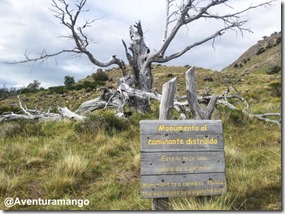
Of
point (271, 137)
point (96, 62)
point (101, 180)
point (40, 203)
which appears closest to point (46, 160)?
point (101, 180)

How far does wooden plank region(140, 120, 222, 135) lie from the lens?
4656 millimetres

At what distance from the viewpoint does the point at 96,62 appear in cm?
1217

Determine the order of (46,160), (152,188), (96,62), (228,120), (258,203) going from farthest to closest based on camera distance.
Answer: (96,62)
(228,120)
(46,160)
(258,203)
(152,188)

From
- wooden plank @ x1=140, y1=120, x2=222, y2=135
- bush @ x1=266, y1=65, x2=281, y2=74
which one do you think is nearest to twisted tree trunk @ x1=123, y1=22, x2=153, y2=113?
wooden plank @ x1=140, y1=120, x2=222, y2=135

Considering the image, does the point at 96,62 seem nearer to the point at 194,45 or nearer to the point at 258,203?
the point at 194,45

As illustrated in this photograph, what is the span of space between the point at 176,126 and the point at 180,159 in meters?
0.40

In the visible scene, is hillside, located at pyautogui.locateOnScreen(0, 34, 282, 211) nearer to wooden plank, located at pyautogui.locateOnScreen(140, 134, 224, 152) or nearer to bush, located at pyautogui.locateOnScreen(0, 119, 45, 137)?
bush, located at pyautogui.locateOnScreen(0, 119, 45, 137)

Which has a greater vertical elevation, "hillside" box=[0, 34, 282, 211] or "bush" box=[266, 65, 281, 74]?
"bush" box=[266, 65, 281, 74]

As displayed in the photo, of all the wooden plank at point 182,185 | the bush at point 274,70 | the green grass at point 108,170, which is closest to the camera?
the wooden plank at point 182,185

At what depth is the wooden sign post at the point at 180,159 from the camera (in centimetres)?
461

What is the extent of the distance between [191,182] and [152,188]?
48 cm

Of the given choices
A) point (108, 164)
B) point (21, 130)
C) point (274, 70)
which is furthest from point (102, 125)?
point (274, 70)

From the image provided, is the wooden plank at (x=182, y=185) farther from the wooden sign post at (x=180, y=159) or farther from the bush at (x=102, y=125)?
the bush at (x=102, y=125)

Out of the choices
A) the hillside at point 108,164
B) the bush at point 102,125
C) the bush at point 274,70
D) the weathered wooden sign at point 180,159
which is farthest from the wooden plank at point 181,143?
the bush at point 274,70
